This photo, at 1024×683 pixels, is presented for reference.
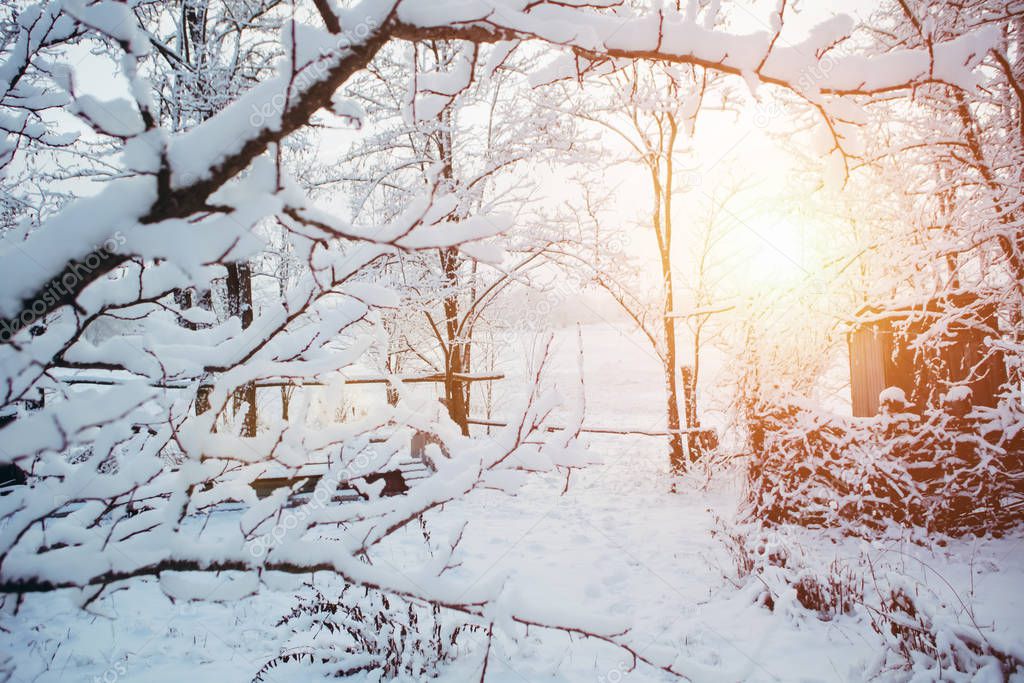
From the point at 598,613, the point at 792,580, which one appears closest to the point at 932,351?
the point at 792,580

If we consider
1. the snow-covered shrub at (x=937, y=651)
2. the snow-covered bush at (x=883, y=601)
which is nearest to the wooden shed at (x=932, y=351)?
the snow-covered bush at (x=883, y=601)

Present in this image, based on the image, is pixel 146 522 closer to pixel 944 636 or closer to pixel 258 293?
pixel 944 636

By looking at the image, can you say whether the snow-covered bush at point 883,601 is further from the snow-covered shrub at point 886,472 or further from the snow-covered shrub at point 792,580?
the snow-covered shrub at point 886,472

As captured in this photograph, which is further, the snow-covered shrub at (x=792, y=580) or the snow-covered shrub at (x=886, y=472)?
the snow-covered shrub at (x=886, y=472)

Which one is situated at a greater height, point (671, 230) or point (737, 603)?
point (671, 230)

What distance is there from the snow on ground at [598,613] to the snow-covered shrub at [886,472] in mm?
282

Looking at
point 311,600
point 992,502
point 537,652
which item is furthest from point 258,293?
point 992,502

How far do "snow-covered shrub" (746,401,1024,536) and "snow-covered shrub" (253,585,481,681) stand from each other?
354cm

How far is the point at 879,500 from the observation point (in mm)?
4434

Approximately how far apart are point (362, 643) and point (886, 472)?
4.54 m

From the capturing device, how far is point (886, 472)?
4.46 m

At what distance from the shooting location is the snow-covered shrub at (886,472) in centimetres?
442

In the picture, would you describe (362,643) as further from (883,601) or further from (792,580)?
(883,601)

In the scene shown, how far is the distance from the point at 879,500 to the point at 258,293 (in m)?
20.1
